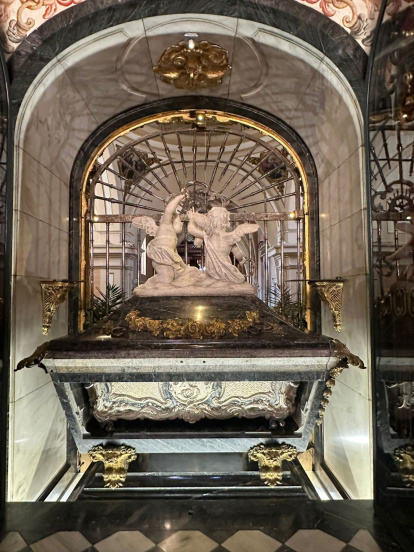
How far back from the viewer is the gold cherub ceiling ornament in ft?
10.7

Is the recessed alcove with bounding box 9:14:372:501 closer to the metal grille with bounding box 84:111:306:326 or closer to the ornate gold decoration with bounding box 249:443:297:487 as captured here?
the metal grille with bounding box 84:111:306:326

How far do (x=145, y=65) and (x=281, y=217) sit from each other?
2094 mm

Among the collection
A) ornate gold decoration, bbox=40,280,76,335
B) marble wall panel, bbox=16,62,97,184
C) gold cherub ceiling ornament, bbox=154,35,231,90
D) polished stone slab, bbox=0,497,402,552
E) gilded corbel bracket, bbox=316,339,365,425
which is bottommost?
polished stone slab, bbox=0,497,402,552

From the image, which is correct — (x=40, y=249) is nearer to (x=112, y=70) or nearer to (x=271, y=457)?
(x=112, y=70)

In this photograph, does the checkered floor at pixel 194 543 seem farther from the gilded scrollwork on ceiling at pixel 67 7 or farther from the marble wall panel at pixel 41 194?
the gilded scrollwork on ceiling at pixel 67 7

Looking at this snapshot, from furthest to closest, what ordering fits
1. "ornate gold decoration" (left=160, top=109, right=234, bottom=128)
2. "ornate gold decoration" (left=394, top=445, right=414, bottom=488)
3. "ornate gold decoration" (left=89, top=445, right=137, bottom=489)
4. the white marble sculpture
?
"ornate gold decoration" (left=160, top=109, right=234, bottom=128) < the white marble sculpture < "ornate gold decoration" (left=89, top=445, right=137, bottom=489) < "ornate gold decoration" (left=394, top=445, right=414, bottom=488)

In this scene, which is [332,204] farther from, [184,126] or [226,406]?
[184,126]

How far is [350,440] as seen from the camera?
3.17 m

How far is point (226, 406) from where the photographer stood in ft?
9.37

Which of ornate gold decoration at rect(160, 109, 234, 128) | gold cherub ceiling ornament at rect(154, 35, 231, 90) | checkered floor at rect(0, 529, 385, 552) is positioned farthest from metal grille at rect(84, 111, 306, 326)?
checkered floor at rect(0, 529, 385, 552)

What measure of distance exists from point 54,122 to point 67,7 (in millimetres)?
933

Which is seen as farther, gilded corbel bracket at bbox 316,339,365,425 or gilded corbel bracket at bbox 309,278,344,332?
gilded corbel bracket at bbox 309,278,344,332

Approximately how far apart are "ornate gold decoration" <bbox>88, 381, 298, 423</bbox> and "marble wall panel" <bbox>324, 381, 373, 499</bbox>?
0.63 metres

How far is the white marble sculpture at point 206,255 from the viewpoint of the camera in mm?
3486
